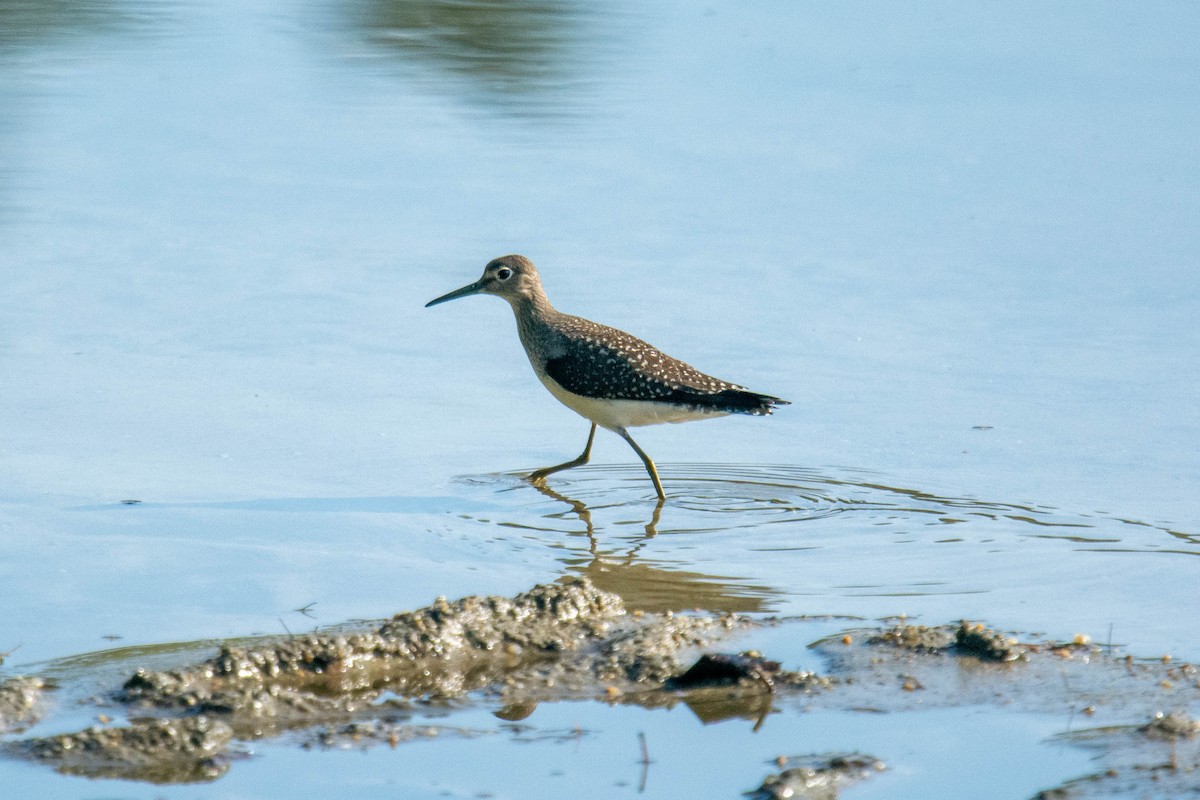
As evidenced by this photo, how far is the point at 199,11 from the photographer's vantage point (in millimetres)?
16625

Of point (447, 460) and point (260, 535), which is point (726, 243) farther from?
point (260, 535)

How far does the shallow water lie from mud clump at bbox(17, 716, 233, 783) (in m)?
0.09

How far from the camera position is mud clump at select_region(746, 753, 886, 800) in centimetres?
441

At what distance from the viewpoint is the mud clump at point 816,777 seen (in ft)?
14.5

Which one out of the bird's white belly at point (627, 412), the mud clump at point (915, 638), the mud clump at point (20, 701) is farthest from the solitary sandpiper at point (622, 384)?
the mud clump at point (20, 701)

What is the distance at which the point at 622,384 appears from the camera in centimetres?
812

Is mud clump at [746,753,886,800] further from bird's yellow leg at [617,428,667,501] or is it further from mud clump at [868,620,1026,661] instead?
bird's yellow leg at [617,428,667,501]

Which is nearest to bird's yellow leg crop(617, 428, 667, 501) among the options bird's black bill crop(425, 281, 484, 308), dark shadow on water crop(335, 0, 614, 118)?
bird's black bill crop(425, 281, 484, 308)

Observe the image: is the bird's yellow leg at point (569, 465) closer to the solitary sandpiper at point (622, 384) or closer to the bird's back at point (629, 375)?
the solitary sandpiper at point (622, 384)

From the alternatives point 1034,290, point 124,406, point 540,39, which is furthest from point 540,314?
point 540,39

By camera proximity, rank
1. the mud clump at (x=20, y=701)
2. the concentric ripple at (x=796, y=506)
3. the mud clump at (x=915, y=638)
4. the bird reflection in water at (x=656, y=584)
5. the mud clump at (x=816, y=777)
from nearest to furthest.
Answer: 1. the mud clump at (x=816, y=777)
2. the mud clump at (x=20, y=701)
3. the mud clump at (x=915, y=638)
4. the bird reflection in water at (x=656, y=584)
5. the concentric ripple at (x=796, y=506)

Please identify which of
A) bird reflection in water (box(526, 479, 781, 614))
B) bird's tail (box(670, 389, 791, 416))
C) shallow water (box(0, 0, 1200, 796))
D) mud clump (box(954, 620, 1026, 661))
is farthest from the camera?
bird's tail (box(670, 389, 791, 416))

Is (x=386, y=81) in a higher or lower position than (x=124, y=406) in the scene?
higher

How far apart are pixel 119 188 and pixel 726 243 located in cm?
412
